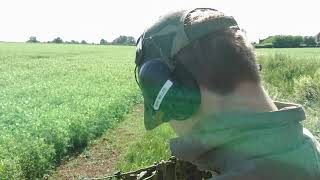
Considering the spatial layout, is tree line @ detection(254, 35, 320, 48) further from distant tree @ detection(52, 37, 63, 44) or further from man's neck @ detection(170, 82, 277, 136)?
man's neck @ detection(170, 82, 277, 136)

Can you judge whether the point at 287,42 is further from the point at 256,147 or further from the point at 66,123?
the point at 256,147

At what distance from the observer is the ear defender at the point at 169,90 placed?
4.17 ft

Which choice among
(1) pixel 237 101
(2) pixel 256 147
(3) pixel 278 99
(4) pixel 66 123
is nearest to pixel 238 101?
(1) pixel 237 101

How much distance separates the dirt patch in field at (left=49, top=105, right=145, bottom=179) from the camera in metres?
9.17

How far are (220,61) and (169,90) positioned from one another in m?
0.17

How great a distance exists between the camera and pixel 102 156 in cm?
1047

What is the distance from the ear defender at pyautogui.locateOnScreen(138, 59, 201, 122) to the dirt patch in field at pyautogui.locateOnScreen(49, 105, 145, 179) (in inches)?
289

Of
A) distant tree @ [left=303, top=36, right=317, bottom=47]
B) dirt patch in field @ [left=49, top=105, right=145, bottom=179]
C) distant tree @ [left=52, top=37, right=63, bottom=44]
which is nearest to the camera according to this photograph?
dirt patch in field @ [left=49, top=105, right=145, bottom=179]

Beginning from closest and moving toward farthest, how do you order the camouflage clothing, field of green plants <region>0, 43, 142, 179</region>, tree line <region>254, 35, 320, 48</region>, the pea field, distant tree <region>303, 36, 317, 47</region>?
the camouflage clothing
the pea field
field of green plants <region>0, 43, 142, 179</region>
distant tree <region>303, 36, 317, 47</region>
tree line <region>254, 35, 320, 48</region>

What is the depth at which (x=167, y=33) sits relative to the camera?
131 centimetres

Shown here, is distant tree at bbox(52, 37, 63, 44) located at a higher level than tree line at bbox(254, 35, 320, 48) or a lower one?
lower

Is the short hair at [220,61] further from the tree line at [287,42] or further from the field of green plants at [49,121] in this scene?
the tree line at [287,42]

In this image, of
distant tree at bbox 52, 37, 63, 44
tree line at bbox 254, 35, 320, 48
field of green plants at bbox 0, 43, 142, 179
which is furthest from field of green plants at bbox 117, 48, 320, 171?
distant tree at bbox 52, 37, 63, 44

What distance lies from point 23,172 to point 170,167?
644 centimetres
